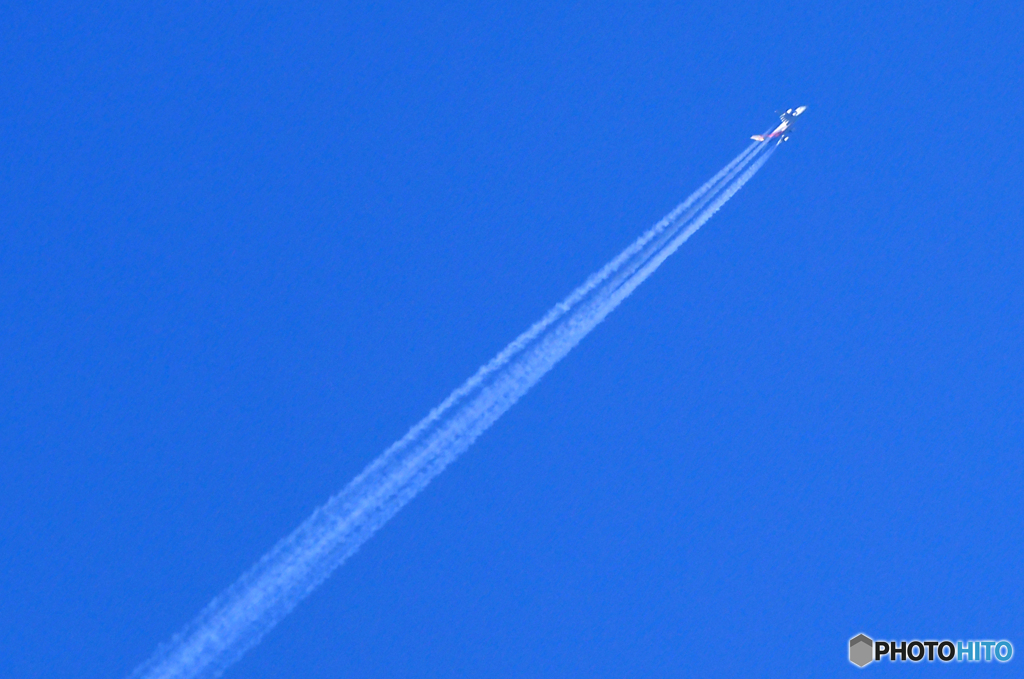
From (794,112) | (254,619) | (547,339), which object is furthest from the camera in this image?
(794,112)

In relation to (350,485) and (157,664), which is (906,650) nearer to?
(350,485)

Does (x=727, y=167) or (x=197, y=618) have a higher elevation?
(x=727, y=167)

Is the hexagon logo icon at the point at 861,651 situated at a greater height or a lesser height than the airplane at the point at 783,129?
lesser

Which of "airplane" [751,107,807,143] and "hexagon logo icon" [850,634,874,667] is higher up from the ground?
"airplane" [751,107,807,143]

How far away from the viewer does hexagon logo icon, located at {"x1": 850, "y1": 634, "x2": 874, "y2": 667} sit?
69375 mm

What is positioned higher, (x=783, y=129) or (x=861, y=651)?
(x=783, y=129)

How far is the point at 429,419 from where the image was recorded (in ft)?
188

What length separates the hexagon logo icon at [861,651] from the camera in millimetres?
69375

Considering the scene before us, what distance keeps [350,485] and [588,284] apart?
45.4 ft

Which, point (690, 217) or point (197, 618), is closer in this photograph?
point (197, 618)

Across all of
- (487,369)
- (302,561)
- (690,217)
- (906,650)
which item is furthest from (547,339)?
(906,650)

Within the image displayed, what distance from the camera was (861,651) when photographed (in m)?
69.6

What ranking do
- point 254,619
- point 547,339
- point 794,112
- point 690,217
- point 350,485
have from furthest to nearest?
1. point 794,112
2. point 690,217
3. point 547,339
4. point 350,485
5. point 254,619

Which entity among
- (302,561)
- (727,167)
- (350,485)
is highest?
(727,167)
